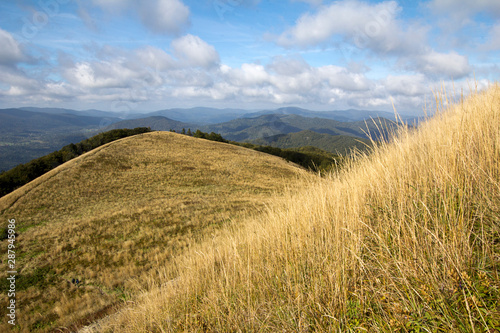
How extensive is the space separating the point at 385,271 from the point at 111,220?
1624 centimetres

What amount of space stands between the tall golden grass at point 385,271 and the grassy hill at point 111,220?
174 cm

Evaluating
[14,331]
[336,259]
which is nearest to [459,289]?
[336,259]

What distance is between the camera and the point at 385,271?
180 centimetres

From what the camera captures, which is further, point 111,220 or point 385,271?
point 111,220

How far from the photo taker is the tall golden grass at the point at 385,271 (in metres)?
1.53

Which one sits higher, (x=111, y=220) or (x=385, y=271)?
(x=385, y=271)

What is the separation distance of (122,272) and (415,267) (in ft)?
30.1

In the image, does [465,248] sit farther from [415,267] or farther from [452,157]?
[452,157]

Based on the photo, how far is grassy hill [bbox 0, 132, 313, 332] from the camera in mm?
6875

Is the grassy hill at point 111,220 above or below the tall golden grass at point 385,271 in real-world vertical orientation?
below

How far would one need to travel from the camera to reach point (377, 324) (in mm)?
1645

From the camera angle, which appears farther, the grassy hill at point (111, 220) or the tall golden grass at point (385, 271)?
the grassy hill at point (111, 220)

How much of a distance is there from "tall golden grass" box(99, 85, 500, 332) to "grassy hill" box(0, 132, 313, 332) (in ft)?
5.72

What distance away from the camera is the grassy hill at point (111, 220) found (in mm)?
6875
